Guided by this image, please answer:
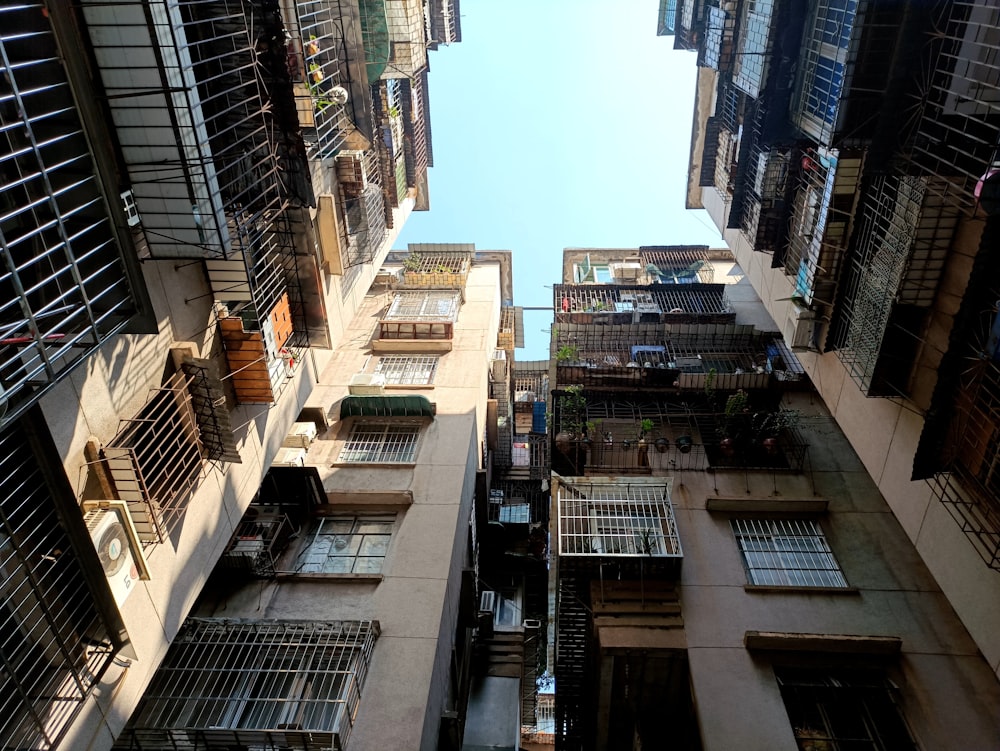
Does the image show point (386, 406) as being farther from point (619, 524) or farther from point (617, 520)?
point (619, 524)

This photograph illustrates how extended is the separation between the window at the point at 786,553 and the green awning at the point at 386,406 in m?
10.9

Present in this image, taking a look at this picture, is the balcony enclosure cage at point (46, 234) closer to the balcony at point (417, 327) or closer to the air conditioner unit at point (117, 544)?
the air conditioner unit at point (117, 544)

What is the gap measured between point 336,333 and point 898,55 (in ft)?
42.9

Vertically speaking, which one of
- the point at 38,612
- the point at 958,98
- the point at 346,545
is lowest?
the point at 346,545

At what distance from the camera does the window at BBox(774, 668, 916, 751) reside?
1120 centimetres

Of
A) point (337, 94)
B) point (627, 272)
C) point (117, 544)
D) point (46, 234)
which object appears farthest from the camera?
point (627, 272)

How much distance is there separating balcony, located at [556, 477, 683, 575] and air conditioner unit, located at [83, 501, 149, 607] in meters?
9.45

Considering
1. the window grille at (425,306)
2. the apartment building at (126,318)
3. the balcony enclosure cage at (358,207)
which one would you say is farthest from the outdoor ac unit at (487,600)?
the balcony enclosure cage at (358,207)

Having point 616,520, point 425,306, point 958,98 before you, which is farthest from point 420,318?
point 958,98

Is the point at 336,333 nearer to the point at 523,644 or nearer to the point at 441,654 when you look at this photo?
the point at 441,654

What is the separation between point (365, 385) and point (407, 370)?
8.57 feet

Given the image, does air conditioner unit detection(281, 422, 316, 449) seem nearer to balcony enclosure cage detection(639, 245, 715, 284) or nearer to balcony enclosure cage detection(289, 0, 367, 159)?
balcony enclosure cage detection(289, 0, 367, 159)

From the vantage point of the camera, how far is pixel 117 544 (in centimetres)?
724

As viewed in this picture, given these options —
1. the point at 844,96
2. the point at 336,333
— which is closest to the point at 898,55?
the point at 844,96
